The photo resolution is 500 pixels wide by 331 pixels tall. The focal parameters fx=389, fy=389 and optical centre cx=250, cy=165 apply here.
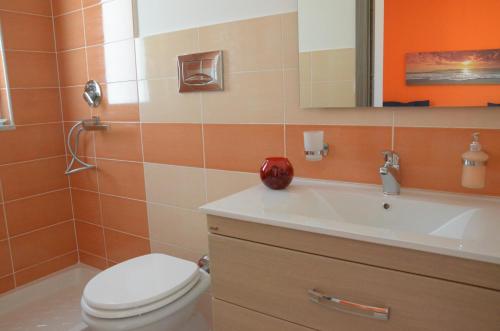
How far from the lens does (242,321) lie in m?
1.13

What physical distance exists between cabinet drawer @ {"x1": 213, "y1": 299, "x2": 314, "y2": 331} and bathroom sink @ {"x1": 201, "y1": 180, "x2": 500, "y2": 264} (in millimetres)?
275

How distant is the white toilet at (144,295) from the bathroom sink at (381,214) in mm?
431

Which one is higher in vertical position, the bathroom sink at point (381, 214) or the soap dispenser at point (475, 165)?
the soap dispenser at point (475, 165)

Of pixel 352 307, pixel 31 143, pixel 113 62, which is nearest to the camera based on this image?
pixel 352 307

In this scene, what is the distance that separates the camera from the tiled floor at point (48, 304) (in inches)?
79.2

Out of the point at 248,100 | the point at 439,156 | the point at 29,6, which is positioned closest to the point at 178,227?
the point at 248,100

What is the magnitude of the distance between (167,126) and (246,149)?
1.51 feet

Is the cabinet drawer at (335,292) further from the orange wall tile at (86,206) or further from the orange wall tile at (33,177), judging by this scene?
the orange wall tile at (33,177)

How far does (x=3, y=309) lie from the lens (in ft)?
6.96

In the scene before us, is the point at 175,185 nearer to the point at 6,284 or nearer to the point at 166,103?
the point at 166,103

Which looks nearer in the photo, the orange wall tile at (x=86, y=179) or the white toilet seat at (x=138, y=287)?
the white toilet seat at (x=138, y=287)

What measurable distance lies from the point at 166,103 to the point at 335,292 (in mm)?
1214

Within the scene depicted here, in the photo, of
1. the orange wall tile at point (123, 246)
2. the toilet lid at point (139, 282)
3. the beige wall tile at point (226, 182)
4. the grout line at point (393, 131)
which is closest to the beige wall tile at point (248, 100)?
the beige wall tile at point (226, 182)

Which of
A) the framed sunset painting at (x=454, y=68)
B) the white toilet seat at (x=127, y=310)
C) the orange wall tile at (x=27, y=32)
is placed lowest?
the white toilet seat at (x=127, y=310)
